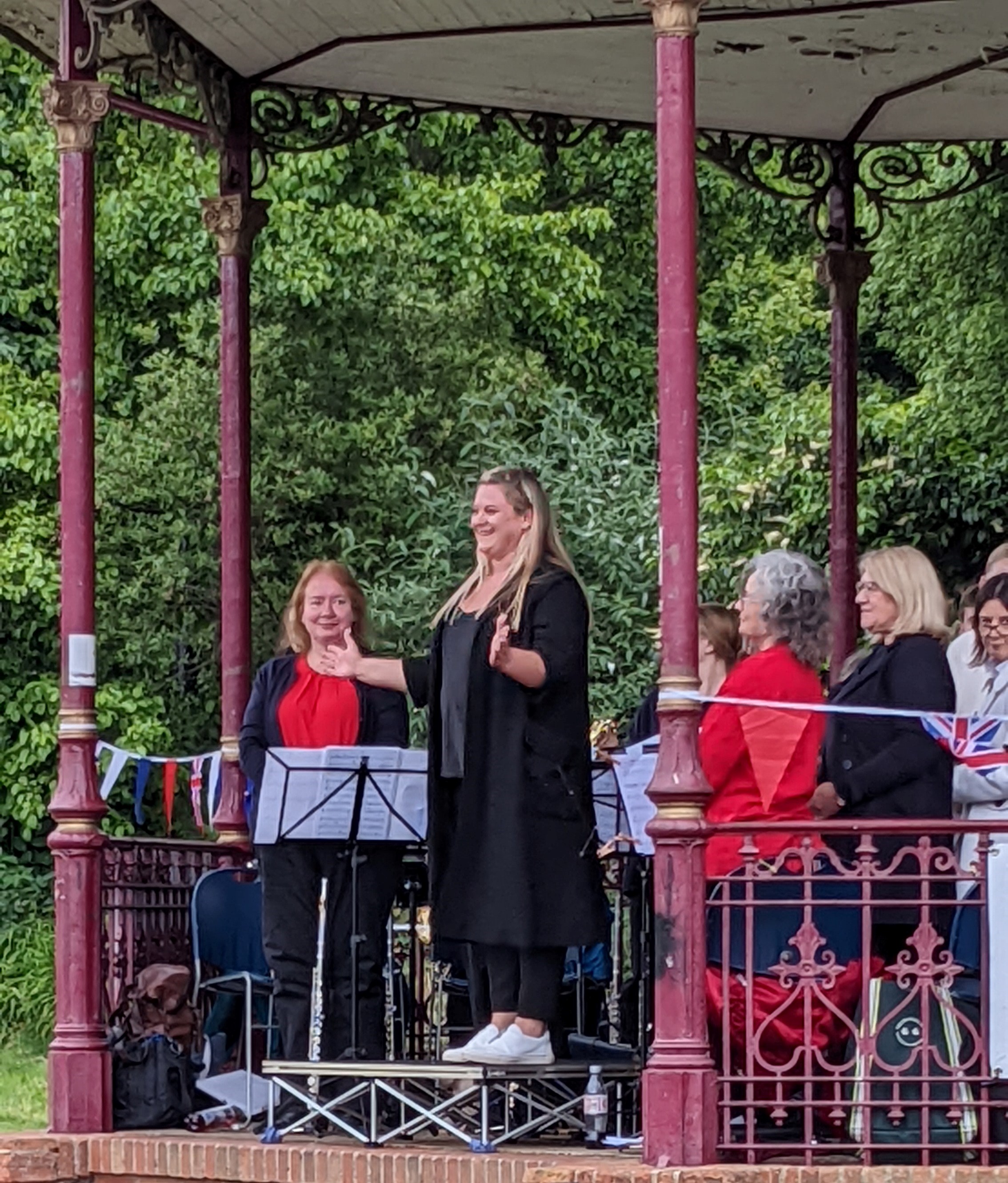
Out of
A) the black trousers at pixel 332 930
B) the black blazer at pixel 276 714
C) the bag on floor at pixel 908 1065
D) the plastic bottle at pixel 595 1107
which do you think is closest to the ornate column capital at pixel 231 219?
the black blazer at pixel 276 714

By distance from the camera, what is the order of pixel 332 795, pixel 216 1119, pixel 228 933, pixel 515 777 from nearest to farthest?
pixel 515 777
pixel 332 795
pixel 216 1119
pixel 228 933

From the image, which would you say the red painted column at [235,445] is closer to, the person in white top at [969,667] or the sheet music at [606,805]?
the sheet music at [606,805]

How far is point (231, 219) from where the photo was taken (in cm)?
1053

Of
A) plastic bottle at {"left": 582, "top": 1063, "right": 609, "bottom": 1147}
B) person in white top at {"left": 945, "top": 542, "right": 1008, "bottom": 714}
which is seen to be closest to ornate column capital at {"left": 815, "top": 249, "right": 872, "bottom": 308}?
person in white top at {"left": 945, "top": 542, "right": 1008, "bottom": 714}

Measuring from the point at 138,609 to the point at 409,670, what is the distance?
47.1 feet

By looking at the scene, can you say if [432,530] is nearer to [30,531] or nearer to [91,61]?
[30,531]

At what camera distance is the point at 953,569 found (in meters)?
19.2

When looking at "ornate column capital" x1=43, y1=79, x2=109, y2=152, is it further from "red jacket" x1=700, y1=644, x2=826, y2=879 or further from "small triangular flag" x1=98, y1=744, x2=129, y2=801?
"red jacket" x1=700, y1=644, x2=826, y2=879

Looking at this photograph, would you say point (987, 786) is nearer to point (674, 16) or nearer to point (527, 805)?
point (527, 805)

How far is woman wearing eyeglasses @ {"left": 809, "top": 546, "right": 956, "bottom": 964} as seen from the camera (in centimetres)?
767

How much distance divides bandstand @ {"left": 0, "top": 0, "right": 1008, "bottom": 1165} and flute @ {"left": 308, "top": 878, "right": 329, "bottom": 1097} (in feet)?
2.22

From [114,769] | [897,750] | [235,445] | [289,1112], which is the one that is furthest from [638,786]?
[235,445]

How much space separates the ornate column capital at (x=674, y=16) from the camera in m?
Result: 7.64

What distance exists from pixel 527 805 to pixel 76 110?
9.24 ft
